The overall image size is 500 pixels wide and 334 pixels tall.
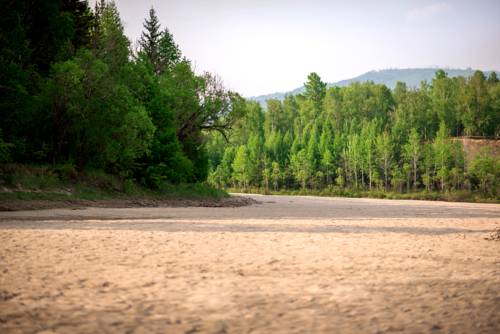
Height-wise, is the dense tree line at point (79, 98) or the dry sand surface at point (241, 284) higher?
the dense tree line at point (79, 98)

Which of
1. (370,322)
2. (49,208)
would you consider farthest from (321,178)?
(370,322)

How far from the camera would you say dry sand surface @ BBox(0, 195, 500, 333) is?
6531 millimetres

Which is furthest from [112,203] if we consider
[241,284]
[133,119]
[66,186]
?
[241,284]

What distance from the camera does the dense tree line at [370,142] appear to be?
91.5 meters

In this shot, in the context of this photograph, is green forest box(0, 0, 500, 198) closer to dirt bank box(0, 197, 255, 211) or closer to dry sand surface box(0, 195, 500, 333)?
dirt bank box(0, 197, 255, 211)

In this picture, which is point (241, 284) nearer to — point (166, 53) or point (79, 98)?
point (79, 98)

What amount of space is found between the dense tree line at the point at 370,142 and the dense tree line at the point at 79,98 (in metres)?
43.5

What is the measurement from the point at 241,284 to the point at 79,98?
26263mm

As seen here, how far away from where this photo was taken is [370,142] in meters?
96.6

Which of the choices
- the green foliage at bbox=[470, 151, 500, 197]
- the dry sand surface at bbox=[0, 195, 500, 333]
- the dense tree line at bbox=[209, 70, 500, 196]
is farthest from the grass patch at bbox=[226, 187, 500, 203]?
the dry sand surface at bbox=[0, 195, 500, 333]

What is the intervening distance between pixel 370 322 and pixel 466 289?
3.20m

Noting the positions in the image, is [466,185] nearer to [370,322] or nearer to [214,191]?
[214,191]

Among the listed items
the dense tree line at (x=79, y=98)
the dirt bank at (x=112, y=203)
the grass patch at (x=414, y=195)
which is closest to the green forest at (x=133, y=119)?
the dense tree line at (x=79, y=98)

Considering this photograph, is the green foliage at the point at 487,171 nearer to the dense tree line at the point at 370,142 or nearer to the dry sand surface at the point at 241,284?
the dense tree line at the point at 370,142
